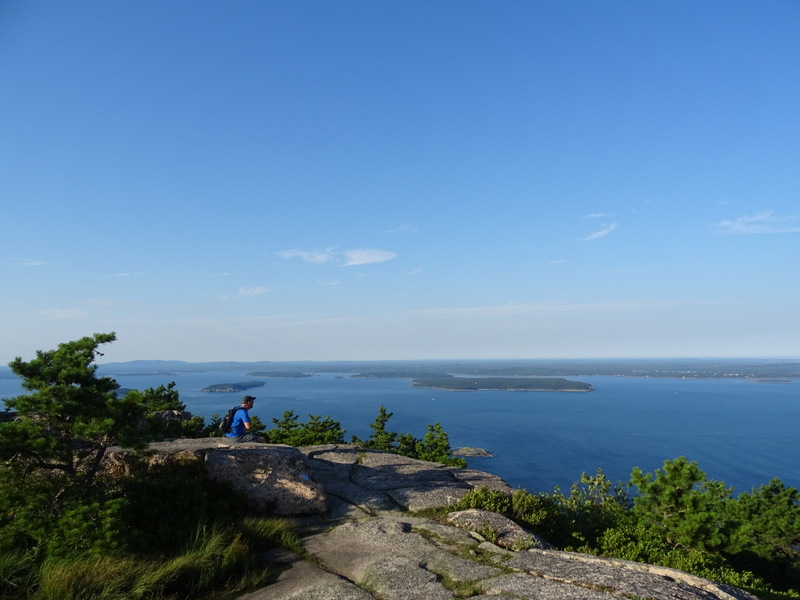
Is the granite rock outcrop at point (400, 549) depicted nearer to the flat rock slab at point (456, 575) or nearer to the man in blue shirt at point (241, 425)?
the flat rock slab at point (456, 575)

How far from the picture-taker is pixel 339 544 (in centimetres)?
859

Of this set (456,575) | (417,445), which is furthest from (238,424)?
(417,445)

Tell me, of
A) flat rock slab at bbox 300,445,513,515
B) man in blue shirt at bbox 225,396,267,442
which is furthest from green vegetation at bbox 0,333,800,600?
man in blue shirt at bbox 225,396,267,442

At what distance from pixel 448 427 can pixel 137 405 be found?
125 m

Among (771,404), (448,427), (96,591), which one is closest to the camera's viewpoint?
(96,591)

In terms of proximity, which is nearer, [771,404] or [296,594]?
[296,594]

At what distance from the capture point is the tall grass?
5945 millimetres

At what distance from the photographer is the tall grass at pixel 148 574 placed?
5945 mm

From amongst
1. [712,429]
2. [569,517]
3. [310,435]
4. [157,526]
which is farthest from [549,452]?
[157,526]

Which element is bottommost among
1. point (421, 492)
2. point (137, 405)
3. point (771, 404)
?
point (771, 404)

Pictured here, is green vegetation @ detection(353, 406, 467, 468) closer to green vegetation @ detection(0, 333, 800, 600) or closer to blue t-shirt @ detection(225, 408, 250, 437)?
blue t-shirt @ detection(225, 408, 250, 437)

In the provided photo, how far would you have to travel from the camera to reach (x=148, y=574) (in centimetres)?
640

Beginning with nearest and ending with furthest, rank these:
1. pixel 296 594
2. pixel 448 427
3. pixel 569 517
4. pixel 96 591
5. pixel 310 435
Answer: pixel 96 591 → pixel 296 594 → pixel 569 517 → pixel 310 435 → pixel 448 427

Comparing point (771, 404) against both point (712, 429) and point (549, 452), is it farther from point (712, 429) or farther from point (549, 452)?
point (549, 452)
